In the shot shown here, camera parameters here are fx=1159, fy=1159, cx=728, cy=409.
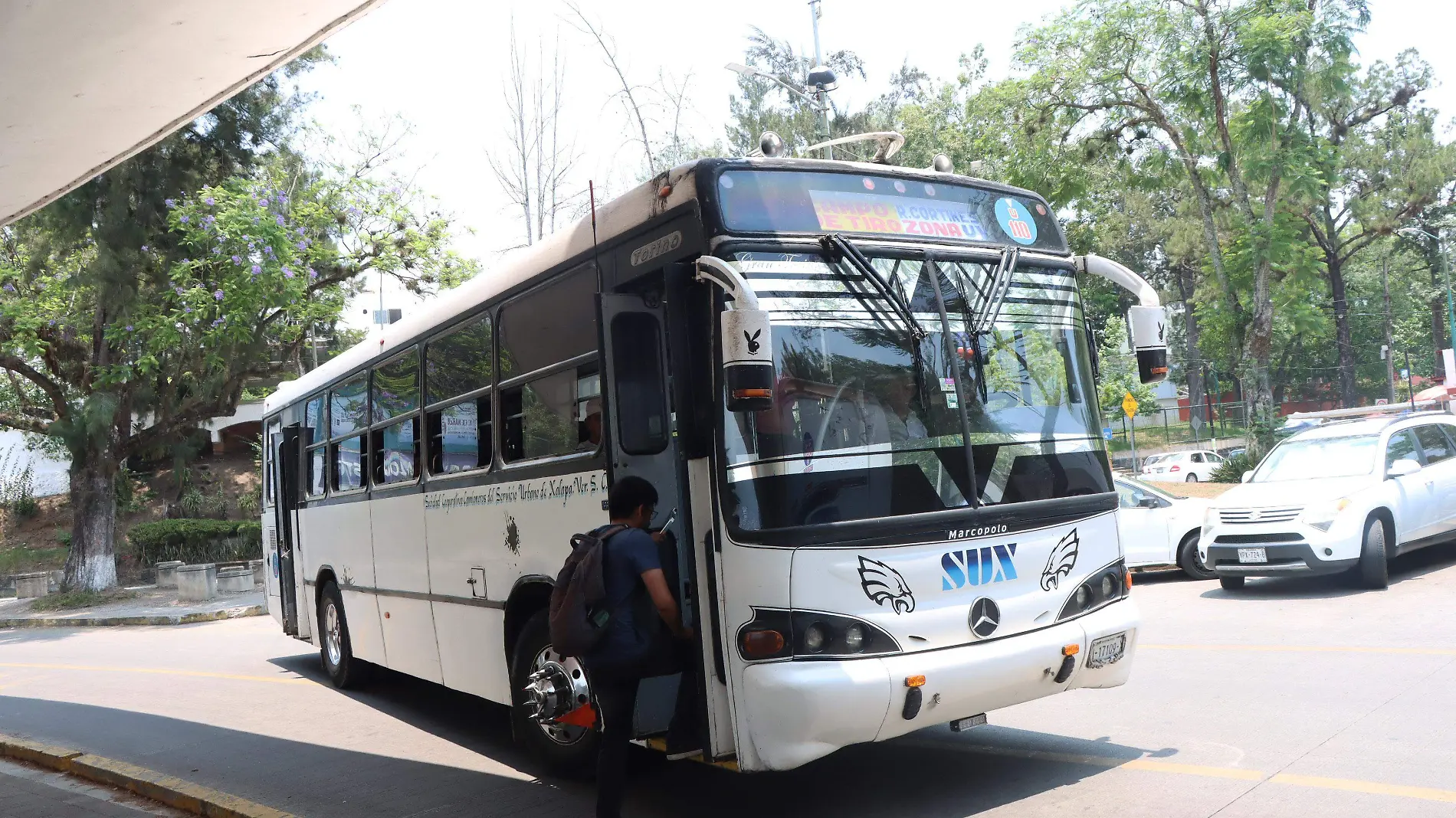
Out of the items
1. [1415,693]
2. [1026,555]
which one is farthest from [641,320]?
[1415,693]

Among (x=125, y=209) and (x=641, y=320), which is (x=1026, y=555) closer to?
(x=641, y=320)

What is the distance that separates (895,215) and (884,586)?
188 cm

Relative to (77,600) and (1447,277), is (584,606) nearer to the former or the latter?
(77,600)

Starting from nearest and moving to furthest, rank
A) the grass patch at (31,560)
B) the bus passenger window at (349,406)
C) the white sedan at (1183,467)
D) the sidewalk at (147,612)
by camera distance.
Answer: the bus passenger window at (349,406)
the sidewalk at (147,612)
the grass patch at (31,560)
the white sedan at (1183,467)

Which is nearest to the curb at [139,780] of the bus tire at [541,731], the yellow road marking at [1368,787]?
the bus tire at [541,731]

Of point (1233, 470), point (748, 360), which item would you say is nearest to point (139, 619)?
point (748, 360)

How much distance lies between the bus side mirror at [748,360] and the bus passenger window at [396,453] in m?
4.58

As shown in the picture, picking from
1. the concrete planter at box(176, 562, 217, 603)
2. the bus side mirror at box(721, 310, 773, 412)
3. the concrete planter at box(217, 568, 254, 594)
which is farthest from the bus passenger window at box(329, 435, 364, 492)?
the concrete planter at box(217, 568, 254, 594)

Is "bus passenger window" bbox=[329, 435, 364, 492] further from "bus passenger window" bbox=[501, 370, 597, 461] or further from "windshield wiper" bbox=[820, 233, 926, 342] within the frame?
"windshield wiper" bbox=[820, 233, 926, 342]

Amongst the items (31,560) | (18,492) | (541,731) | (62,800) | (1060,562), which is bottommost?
(62,800)

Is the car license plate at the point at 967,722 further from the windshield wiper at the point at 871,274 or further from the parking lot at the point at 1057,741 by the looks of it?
the windshield wiper at the point at 871,274

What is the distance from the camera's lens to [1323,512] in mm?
11617

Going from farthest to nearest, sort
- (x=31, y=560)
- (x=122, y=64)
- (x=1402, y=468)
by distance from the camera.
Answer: (x=31, y=560) < (x=1402, y=468) < (x=122, y=64)

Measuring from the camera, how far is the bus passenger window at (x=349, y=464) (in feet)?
33.2
